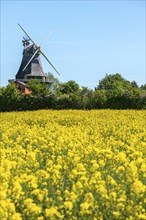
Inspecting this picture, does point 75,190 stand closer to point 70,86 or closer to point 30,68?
point 30,68

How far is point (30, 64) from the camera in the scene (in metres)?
84.7

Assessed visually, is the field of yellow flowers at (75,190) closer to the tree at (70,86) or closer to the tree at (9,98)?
the tree at (9,98)

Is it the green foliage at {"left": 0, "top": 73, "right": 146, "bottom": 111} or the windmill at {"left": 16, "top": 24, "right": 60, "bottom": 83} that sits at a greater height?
the windmill at {"left": 16, "top": 24, "right": 60, "bottom": 83}

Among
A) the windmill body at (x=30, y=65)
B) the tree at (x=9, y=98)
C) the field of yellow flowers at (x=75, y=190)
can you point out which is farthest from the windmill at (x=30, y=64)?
the field of yellow flowers at (x=75, y=190)

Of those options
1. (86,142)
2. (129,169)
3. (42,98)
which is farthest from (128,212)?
(42,98)

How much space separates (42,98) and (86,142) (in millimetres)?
28705

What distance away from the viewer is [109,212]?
6.59 meters

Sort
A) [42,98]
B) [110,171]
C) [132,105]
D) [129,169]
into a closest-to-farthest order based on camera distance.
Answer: [129,169] → [110,171] → [132,105] → [42,98]

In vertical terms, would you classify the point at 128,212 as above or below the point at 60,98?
below

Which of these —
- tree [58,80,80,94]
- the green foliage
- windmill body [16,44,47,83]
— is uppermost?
windmill body [16,44,47,83]

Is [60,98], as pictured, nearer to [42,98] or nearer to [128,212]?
[42,98]

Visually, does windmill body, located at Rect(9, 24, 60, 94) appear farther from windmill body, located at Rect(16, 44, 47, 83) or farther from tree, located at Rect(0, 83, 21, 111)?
tree, located at Rect(0, 83, 21, 111)

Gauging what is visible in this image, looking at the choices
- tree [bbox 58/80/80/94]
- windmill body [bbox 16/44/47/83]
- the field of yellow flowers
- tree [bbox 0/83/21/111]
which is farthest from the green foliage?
windmill body [bbox 16/44/47/83]

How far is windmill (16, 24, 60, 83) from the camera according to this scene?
275 ft
